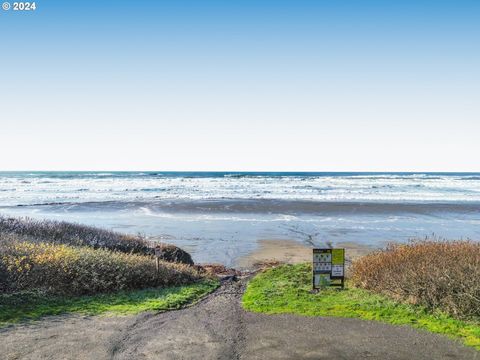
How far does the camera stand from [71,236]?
17.0m

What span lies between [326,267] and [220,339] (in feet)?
14.7

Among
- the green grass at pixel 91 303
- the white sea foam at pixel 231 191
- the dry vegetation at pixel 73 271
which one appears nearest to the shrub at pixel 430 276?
the green grass at pixel 91 303

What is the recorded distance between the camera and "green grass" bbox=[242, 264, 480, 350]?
8.20 metres

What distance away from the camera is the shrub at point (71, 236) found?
16.4 metres

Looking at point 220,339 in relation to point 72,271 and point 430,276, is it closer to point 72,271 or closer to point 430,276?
point 430,276

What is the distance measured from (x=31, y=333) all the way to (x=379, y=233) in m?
22.5

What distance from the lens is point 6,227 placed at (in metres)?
16.5

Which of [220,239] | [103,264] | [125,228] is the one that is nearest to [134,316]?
[103,264]

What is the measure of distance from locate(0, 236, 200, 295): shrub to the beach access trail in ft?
7.14

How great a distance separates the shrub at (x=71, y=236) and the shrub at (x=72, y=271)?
3.29 meters

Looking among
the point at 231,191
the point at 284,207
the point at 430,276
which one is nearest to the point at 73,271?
the point at 430,276

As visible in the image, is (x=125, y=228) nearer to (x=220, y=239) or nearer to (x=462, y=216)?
(x=220, y=239)

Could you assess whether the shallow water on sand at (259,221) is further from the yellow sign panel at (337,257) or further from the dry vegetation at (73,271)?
the yellow sign panel at (337,257)

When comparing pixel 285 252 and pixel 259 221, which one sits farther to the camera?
pixel 259 221
